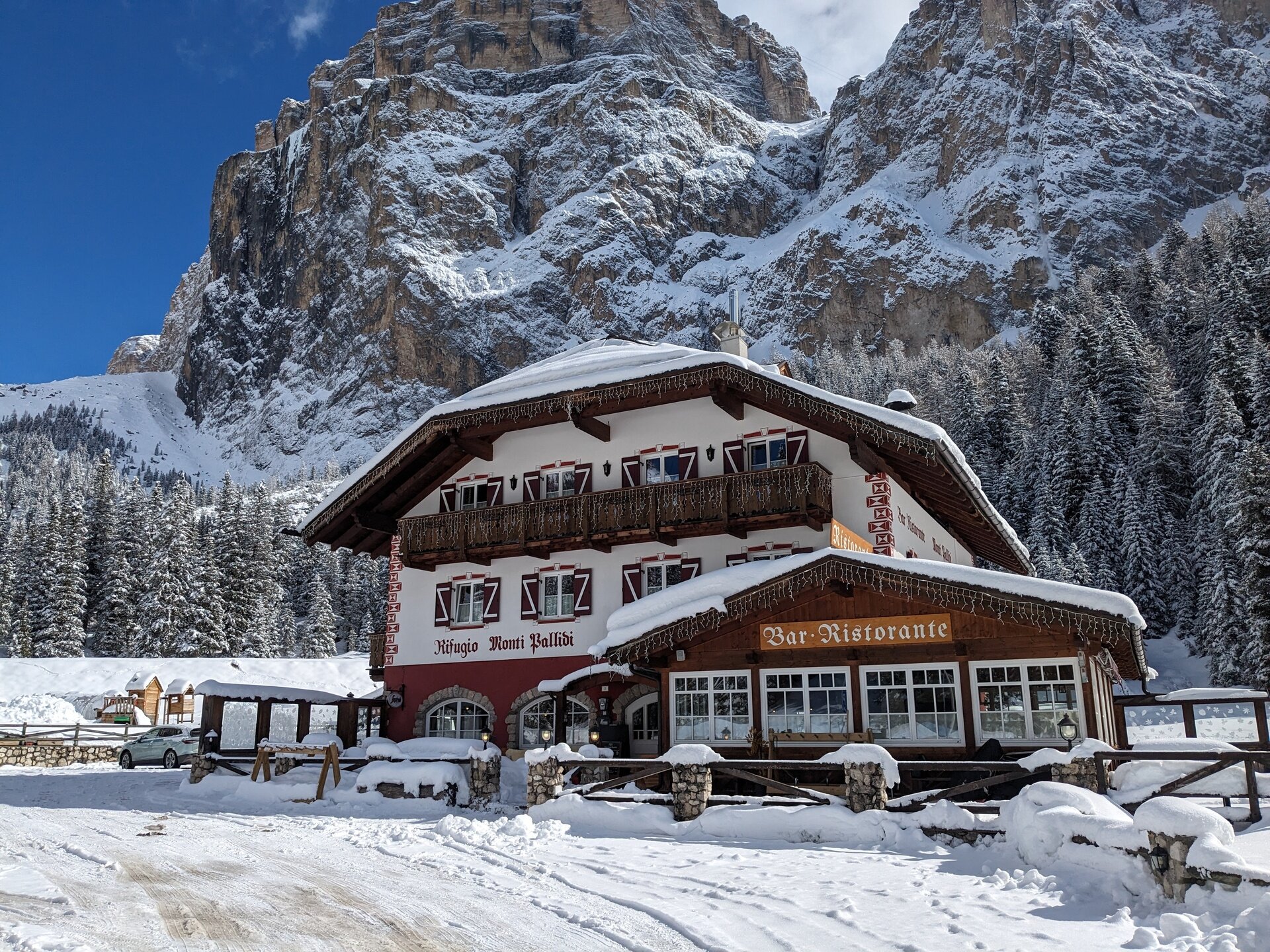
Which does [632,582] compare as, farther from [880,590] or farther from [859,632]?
[880,590]

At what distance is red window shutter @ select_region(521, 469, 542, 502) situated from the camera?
26391 millimetres

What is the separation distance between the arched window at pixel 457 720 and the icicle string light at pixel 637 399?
573 cm

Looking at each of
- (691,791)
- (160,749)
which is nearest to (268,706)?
(160,749)

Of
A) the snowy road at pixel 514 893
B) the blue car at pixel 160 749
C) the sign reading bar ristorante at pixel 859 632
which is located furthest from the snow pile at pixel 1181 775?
the blue car at pixel 160 749

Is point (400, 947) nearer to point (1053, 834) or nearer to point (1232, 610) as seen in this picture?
point (1053, 834)

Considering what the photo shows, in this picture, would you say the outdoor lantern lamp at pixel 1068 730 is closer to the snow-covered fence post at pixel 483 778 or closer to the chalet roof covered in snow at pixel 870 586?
the chalet roof covered in snow at pixel 870 586

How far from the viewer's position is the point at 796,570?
17.4 m

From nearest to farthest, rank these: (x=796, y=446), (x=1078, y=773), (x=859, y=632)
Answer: (x=1078, y=773) < (x=859, y=632) < (x=796, y=446)

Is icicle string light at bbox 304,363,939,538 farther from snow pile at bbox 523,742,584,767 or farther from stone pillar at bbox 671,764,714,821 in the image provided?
snow pile at bbox 523,742,584,767

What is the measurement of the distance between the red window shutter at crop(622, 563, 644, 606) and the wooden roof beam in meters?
3.40

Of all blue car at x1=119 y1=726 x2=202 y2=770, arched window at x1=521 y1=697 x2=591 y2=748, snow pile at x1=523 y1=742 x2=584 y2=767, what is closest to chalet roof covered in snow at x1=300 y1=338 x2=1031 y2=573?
arched window at x1=521 y1=697 x2=591 y2=748

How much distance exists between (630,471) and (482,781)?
30.8 feet

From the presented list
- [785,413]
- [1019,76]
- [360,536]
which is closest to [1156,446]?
[785,413]

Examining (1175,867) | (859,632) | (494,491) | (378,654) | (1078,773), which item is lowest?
(1175,867)
